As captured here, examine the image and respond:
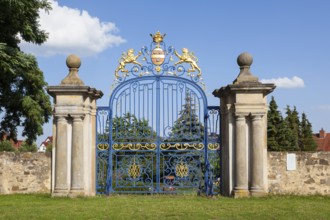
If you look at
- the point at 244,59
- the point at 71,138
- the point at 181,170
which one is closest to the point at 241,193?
the point at 181,170

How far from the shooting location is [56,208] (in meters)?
9.91

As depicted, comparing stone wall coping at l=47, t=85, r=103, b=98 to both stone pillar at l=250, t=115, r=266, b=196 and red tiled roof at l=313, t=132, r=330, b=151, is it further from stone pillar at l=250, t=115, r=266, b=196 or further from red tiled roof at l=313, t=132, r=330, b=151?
red tiled roof at l=313, t=132, r=330, b=151

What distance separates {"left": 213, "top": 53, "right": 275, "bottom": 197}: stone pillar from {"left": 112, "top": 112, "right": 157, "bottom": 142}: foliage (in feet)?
6.87

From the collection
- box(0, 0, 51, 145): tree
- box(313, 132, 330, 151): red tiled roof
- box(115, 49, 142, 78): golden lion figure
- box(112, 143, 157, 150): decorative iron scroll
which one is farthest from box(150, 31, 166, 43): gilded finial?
box(313, 132, 330, 151): red tiled roof

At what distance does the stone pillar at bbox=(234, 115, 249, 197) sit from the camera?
12.1 m

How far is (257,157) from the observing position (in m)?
12.0

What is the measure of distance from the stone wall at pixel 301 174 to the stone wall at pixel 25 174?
19.5ft

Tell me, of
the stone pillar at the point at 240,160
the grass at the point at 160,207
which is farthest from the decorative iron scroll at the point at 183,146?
the grass at the point at 160,207

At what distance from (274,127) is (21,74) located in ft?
80.1

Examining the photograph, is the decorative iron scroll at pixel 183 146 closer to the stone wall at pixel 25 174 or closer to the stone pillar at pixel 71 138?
the stone pillar at pixel 71 138

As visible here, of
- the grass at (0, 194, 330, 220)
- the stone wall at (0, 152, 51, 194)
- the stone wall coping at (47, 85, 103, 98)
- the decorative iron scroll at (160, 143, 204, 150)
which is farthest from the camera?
the stone wall at (0, 152, 51, 194)

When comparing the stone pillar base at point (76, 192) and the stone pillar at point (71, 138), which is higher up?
the stone pillar at point (71, 138)

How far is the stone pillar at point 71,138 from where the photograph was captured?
12250 mm

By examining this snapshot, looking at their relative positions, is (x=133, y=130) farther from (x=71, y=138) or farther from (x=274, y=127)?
(x=274, y=127)
